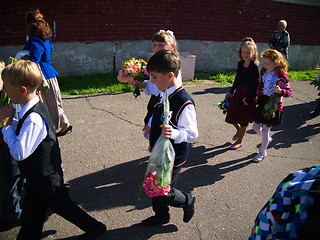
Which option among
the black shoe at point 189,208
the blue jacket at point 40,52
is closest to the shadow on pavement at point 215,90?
the blue jacket at point 40,52

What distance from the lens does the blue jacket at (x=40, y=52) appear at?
4.51 m

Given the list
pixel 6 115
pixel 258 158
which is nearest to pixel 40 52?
pixel 6 115

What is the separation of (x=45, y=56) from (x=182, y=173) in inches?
112

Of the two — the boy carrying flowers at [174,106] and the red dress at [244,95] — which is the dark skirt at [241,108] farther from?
the boy carrying flowers at [174,106]

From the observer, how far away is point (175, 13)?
9320mm

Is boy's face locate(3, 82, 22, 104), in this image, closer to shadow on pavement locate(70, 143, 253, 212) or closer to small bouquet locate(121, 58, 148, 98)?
shadow on pavement locate(70, 143, 253, 212)

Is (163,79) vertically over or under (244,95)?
over

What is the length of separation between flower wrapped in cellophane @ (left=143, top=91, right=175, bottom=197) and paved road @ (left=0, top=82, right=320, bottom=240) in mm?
804

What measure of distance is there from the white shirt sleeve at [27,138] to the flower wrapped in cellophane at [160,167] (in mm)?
937

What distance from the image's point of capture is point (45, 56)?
188 inches

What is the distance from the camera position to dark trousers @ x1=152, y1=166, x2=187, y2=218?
299 cm

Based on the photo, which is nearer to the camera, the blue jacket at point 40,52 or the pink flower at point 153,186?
the pink flower at point 153,186

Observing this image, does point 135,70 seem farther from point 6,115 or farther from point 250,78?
point 6,115

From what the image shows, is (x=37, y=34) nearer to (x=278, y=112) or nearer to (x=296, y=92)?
(x=278, y=112)
